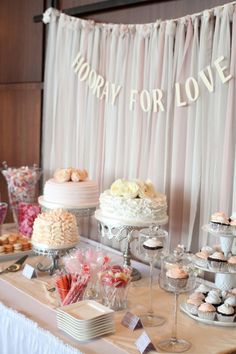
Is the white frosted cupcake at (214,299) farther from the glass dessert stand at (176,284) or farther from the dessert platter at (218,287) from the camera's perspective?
the glass dessert stand at (176,284)

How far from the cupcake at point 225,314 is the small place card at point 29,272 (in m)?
0.85

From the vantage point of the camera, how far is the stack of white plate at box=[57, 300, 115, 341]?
1.54m

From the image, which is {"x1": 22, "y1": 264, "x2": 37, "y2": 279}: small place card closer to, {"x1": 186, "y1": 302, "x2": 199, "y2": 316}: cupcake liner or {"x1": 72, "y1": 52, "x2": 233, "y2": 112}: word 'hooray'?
{"x1": 186, "y1": 302, "x2": 199, "y2": 316}: cupcake liner

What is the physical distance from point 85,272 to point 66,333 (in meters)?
0.27

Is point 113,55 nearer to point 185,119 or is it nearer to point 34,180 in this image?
point 185,119

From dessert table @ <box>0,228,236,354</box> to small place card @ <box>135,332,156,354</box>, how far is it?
0.06ft

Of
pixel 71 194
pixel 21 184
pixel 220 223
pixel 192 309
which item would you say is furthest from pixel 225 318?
pixel 21 184

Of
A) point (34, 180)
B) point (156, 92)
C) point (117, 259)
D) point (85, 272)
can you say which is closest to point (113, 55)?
point (156, 92)

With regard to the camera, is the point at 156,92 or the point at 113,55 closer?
the point at 156,92

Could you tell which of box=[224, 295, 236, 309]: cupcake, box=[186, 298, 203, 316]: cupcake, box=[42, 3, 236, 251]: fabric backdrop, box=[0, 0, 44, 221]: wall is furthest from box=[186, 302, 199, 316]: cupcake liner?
box=[0, 0, 44, 221]: wall

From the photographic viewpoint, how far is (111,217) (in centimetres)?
210

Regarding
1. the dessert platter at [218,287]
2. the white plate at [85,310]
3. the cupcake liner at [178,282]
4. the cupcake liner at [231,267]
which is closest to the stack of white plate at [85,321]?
the white plate at [85,310]

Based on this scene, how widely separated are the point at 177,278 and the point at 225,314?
0.27m

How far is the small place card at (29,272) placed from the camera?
212 centimetres
